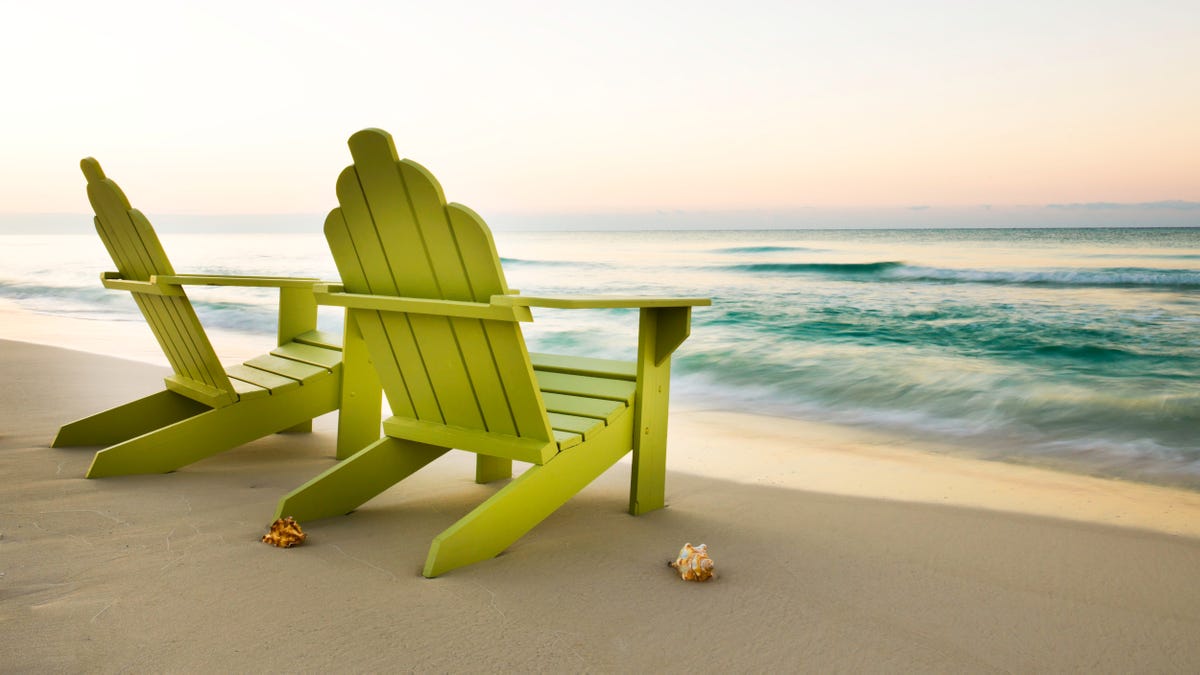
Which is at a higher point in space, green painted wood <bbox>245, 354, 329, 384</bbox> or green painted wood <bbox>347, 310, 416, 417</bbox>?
green painted wood <bbox>347, 310, 416, 417</bbox>

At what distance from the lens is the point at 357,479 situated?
2500mm

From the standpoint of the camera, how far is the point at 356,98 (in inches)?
671

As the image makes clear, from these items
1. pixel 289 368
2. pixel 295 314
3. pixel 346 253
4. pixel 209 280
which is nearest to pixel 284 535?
pixel 346 253

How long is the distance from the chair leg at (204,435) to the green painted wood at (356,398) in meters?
0.15

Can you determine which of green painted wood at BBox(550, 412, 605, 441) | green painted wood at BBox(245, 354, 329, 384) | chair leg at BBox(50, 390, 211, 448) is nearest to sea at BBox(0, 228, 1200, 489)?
green painted wood at BBox(550, 412, 605, 441)

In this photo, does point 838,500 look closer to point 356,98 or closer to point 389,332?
point 389,332

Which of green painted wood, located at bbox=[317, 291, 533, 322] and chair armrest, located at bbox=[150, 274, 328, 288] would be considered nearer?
green painted wood, located at bbox=[317, 291, 533, 322]

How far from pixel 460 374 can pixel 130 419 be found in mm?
2164

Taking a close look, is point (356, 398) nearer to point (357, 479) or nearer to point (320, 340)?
point (320, 340)

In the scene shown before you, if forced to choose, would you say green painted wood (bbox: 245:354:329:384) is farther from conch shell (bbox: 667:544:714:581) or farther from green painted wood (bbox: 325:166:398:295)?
conch shell (bbox: 667:544:714:581)

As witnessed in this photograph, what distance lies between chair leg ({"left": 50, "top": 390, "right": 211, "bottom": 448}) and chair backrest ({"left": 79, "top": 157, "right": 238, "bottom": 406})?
20cm

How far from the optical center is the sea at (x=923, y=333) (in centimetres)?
522

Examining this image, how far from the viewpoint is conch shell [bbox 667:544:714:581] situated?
209cm

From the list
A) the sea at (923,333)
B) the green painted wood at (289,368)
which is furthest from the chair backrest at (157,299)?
the sea at (923,333)
